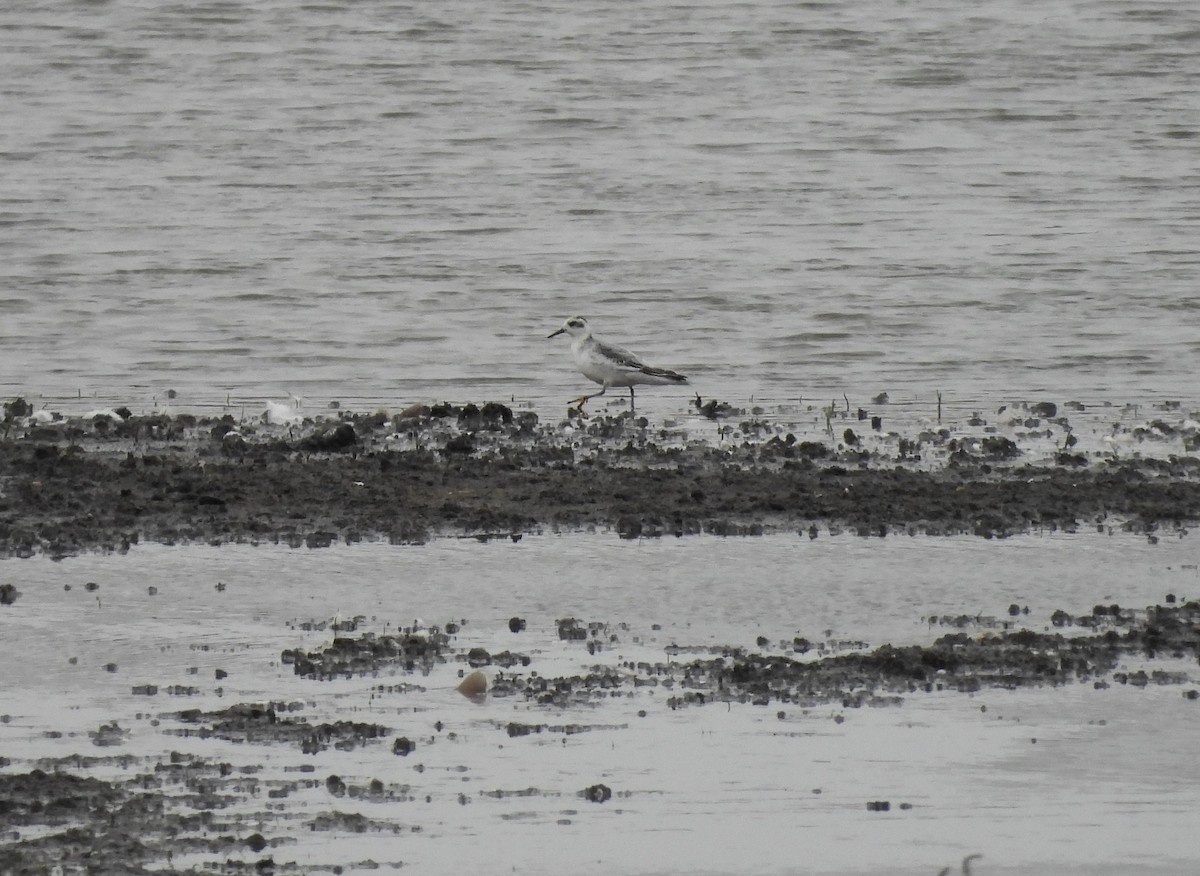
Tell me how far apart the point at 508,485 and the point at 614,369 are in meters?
3.87

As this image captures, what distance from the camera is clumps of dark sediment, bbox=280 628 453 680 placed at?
7.69 m

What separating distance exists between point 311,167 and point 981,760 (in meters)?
19.9

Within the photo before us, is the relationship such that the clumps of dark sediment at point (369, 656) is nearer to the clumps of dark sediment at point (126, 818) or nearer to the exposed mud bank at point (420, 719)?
the exposed mud bank at point (420, 719)

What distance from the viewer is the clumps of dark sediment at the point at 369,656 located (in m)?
7.69

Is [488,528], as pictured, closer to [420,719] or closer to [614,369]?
[420,719]

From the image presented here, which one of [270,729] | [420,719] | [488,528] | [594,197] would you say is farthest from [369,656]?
[594,197]

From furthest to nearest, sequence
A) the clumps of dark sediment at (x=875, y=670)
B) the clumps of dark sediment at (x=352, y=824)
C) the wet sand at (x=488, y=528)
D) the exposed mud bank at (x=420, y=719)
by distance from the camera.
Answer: the clumps of dark sediment at (x=875, y=670) → the wet sand at (x=488, y=528) → the clumps of dark sediment at (x=352, y=824) → the exposed mud bank at (x=420, y=719)

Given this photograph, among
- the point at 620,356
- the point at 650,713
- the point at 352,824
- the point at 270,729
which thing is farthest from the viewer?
the point at 620,356

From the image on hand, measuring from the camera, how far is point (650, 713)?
730cm

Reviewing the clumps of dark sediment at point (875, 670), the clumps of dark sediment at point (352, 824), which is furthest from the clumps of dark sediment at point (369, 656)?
the clumps of dark sediment at point (352, 824)

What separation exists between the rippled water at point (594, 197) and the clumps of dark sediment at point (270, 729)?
7.70m

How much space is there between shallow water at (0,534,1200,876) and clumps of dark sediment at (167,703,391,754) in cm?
6

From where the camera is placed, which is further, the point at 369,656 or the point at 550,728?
the point at 369,656

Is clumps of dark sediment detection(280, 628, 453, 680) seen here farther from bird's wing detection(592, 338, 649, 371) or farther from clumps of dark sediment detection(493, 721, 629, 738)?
bird's wing detection(592, 338, 649, 371)
